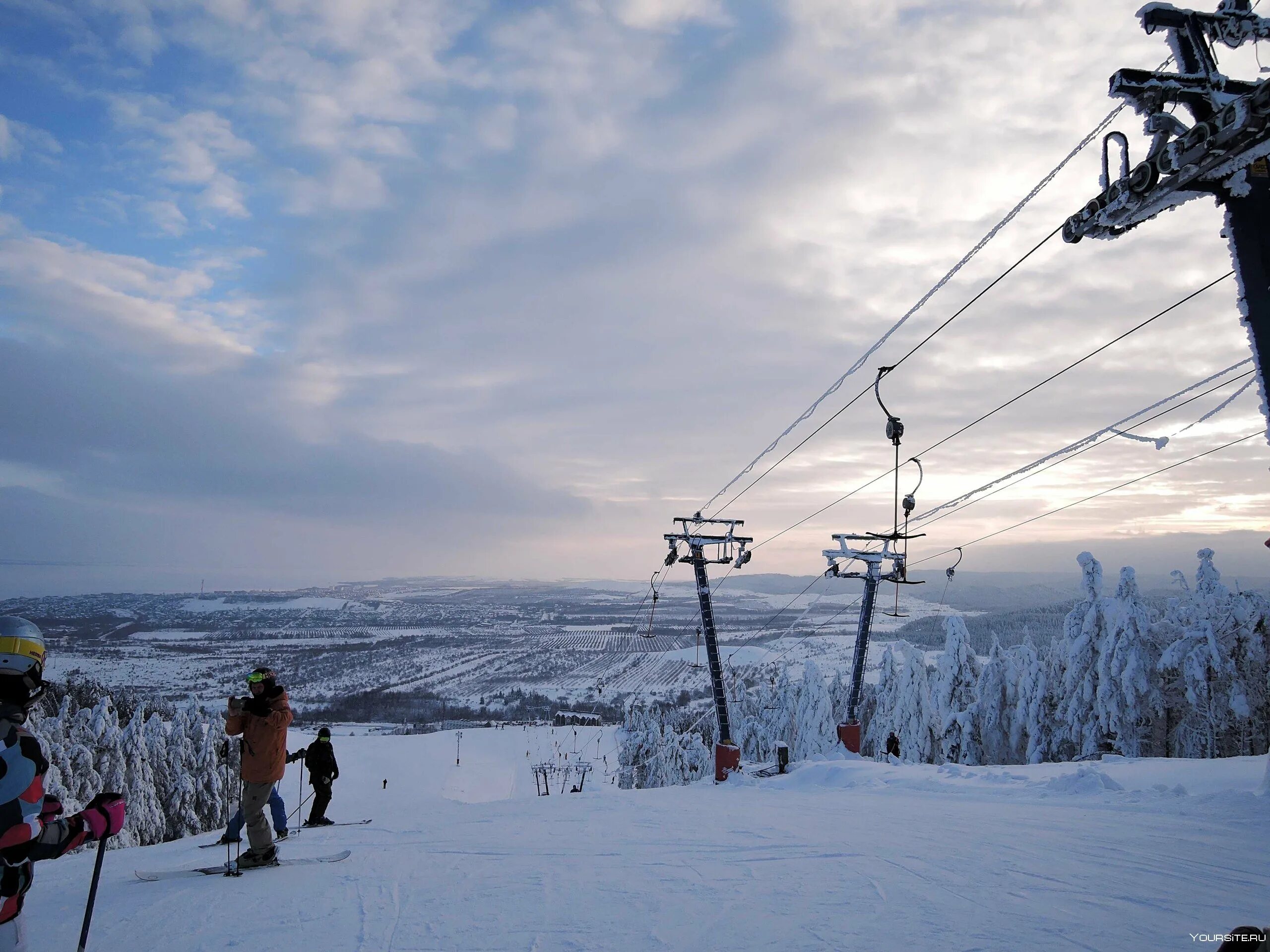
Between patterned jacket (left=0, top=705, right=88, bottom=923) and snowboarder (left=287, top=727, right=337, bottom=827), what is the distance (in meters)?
7.57

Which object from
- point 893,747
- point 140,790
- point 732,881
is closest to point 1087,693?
point 893,747

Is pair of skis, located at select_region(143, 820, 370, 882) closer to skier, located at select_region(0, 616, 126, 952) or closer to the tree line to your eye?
skier, located at select_region(0, 616, 126, 952)

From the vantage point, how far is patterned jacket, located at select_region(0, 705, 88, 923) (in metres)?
2.99

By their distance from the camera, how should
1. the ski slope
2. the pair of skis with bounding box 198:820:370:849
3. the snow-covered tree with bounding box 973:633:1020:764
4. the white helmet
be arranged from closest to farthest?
1. the white helmet
2. the ski slope
3. the pair of skis with bounding box 198:820:370:849
4. the snow-covered tree with bounding box 973:633:1020:764

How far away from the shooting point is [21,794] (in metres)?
3.09

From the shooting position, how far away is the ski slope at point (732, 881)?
4547 millimetres

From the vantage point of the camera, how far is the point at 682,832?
785 centimetres

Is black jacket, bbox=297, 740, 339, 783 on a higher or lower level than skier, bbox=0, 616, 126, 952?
lower

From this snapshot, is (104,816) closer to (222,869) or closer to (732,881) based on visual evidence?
(222,869)

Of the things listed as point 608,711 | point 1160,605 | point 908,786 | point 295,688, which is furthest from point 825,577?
point 295,688

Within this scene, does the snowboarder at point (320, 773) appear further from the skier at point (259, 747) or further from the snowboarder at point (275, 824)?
the skier at point (259, 747)

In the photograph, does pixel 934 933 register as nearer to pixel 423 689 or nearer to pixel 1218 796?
pixel 1218 796

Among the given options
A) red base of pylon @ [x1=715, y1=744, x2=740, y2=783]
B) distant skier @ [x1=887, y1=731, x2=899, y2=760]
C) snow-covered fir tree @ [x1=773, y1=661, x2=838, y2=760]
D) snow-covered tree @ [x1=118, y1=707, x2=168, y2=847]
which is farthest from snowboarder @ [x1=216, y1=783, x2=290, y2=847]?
snow-covered fir tree @ [x1=773, y1=661, x2=838, y2=760]

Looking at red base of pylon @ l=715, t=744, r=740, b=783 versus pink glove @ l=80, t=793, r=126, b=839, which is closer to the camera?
pink glove @ l=80, t=793, r=126, b=839
